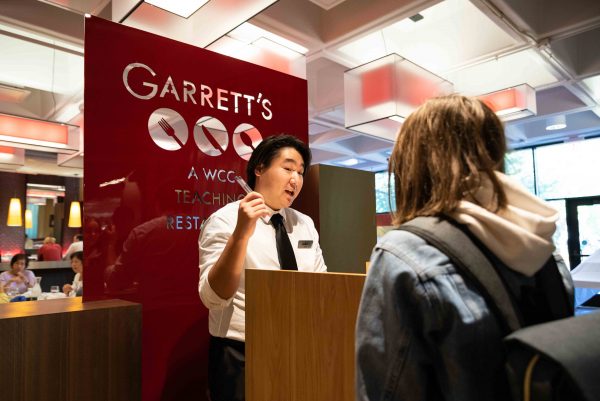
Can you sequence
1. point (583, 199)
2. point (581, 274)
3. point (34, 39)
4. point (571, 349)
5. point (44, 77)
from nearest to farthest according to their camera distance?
1. point (571, 349)
2. point (581, 274)
3. point (34, 39)
4. point (44, 77)
5. point (583, 199)

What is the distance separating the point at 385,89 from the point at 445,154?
3353 millimetres

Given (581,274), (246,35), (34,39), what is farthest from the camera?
(34,39)

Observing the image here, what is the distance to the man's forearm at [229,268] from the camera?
1.54 metres

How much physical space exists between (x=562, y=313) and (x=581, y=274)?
1752 mm

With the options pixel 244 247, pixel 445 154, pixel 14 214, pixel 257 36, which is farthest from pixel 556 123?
pixel 14 214

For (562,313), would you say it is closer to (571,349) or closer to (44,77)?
(571,349)

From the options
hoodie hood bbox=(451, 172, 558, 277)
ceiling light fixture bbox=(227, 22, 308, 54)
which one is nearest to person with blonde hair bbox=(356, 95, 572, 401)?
hoodie hood bbox=(451, 172, 558, 277)

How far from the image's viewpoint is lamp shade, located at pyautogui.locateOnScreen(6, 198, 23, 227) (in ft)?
35.2

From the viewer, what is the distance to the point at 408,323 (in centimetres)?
72

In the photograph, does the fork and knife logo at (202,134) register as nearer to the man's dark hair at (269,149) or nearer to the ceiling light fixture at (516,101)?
the man's dark hair at (269,149)

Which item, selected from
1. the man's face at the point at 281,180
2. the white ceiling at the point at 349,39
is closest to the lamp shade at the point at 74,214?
the white ceiling at the point at 349,39

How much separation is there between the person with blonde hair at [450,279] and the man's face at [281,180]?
1.12 m

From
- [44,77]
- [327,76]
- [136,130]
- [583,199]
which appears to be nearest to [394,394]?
[136,130]

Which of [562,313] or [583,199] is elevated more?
[583,199]
